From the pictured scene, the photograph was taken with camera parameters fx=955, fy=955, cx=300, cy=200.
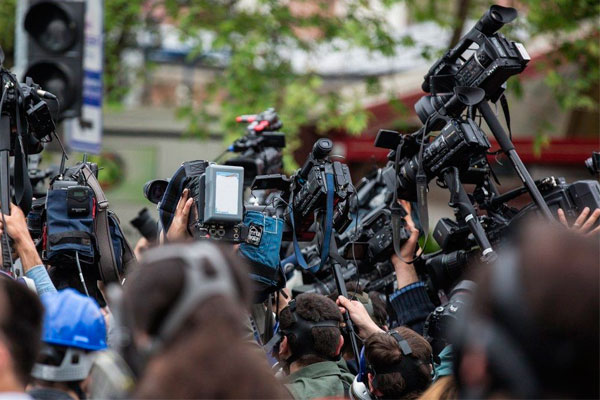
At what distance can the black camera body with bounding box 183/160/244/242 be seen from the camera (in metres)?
4.46

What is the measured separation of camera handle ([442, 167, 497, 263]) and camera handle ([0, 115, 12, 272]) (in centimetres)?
224

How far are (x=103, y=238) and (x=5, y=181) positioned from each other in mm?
549

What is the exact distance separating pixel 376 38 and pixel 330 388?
918 centimetres

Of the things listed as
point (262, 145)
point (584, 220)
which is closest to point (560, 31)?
point (262, 145)

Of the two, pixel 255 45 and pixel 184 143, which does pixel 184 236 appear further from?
pixel 184 143

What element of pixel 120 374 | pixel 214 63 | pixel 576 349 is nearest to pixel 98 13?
pixel 214 63

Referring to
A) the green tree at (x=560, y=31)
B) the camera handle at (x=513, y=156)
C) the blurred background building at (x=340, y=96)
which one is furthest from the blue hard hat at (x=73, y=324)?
the green tree at (x=560, y=31)

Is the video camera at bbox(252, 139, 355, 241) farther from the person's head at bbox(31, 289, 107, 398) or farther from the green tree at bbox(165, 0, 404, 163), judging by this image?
the green tree at bbox(165, 0, 404, 163)

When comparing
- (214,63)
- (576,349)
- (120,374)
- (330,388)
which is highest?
(214,63)

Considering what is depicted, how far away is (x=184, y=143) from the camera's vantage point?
18.1m

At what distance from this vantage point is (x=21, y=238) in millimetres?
4301

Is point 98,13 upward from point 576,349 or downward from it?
upward

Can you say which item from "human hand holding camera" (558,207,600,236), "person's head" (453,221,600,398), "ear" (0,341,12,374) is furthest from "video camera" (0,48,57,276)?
"person's head" (453,221,600,398)

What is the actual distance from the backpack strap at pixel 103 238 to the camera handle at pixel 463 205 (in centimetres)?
177
